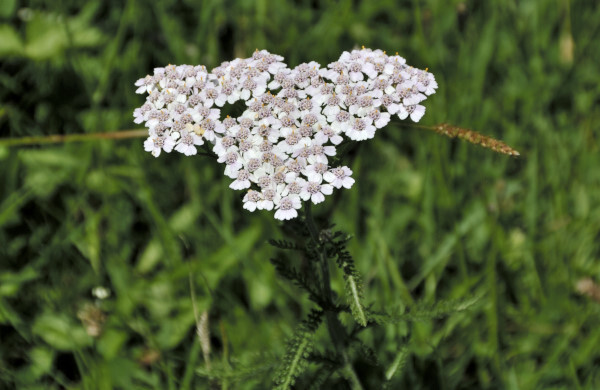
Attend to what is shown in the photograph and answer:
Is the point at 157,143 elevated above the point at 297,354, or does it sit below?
above

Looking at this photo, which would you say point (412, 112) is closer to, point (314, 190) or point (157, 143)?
point (314, 190)

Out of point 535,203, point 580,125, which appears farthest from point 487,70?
point 535,203

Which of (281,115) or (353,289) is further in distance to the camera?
(281,115)

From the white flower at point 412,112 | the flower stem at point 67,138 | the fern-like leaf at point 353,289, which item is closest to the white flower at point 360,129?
the white flower at point 412,112

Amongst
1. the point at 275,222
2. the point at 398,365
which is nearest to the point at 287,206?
the point at 398,365

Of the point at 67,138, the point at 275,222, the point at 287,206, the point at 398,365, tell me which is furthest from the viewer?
the point at 67,138

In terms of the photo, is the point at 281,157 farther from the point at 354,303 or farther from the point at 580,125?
the point at 580,125

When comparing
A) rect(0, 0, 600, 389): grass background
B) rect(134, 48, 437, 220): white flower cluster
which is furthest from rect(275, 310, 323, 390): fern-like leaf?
rect(134, 48, 437, 220): white flower cluster

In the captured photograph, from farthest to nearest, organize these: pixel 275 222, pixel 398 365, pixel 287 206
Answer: pixel 275 222 < pixel 398 365 < pixel 287 206
